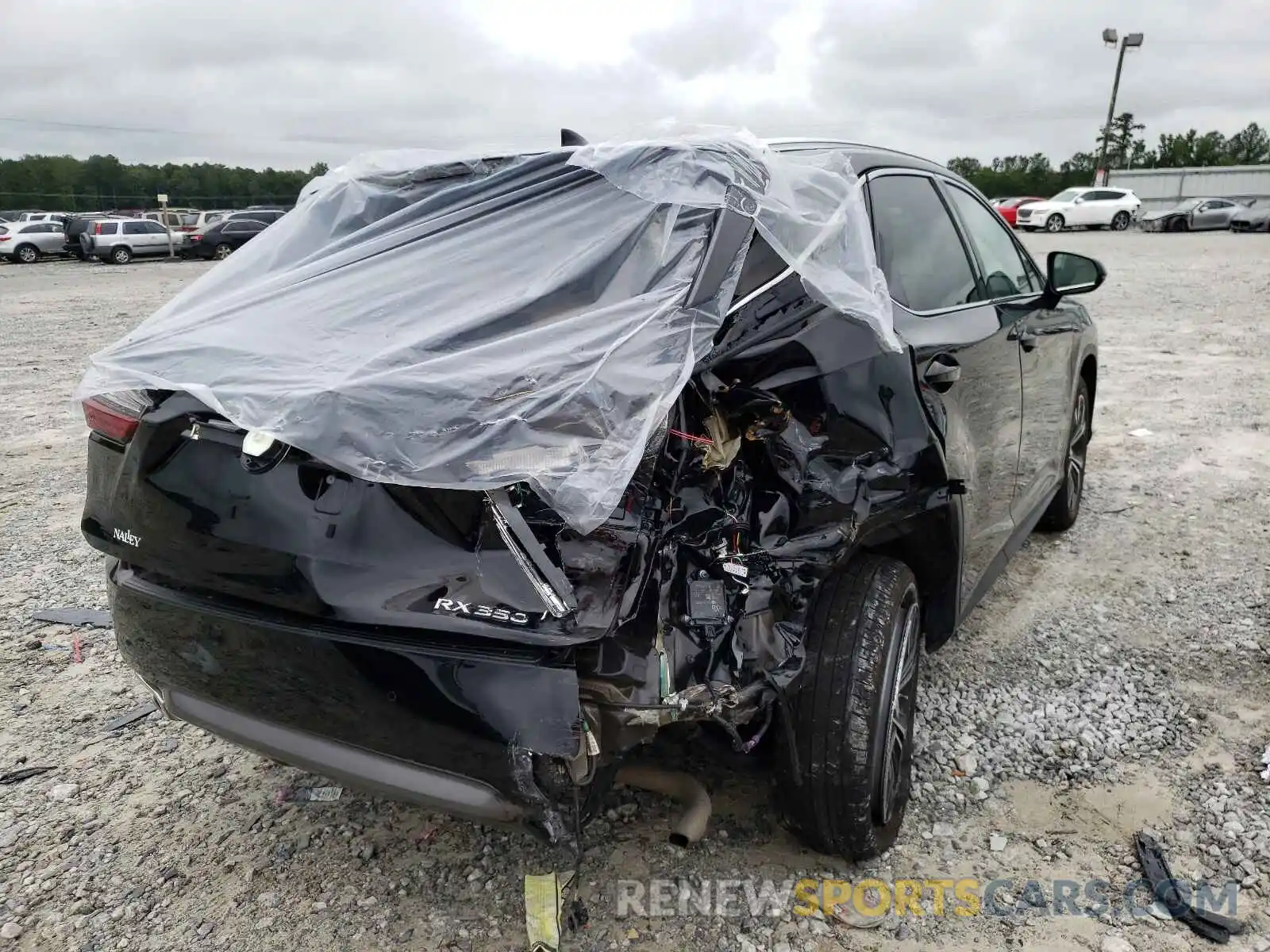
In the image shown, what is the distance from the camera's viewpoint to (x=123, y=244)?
27953 mm

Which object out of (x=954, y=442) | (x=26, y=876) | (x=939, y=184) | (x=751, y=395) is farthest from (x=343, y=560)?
(x=939, y=184)

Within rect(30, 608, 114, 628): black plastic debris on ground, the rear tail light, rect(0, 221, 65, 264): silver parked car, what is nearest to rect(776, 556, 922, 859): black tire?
the rear tail light

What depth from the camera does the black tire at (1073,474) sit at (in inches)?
177

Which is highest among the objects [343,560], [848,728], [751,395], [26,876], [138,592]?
[751,395]

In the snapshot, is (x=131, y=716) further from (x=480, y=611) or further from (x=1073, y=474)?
(x=1073, y=474)

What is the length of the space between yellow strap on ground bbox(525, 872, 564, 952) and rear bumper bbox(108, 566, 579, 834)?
0.45 m

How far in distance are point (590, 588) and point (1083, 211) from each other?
37364mm

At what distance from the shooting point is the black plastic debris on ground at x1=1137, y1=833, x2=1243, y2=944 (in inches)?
86.0

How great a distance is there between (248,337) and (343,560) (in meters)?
0.59

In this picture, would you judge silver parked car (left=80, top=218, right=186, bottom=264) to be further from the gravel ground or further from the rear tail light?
the rear tail light

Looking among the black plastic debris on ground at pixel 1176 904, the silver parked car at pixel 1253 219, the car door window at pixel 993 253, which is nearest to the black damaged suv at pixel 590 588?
the black plastic debris on ground at pixel 1176 904

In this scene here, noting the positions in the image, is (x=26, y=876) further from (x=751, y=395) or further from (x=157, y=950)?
(x=751, y=395)

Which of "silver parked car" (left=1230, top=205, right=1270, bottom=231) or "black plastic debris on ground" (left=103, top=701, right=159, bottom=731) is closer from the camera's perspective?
"black plastic debris on ground" (left=103, top=701, right=159, bottom=731)

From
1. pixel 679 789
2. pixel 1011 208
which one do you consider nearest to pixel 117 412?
pixel 679 789
